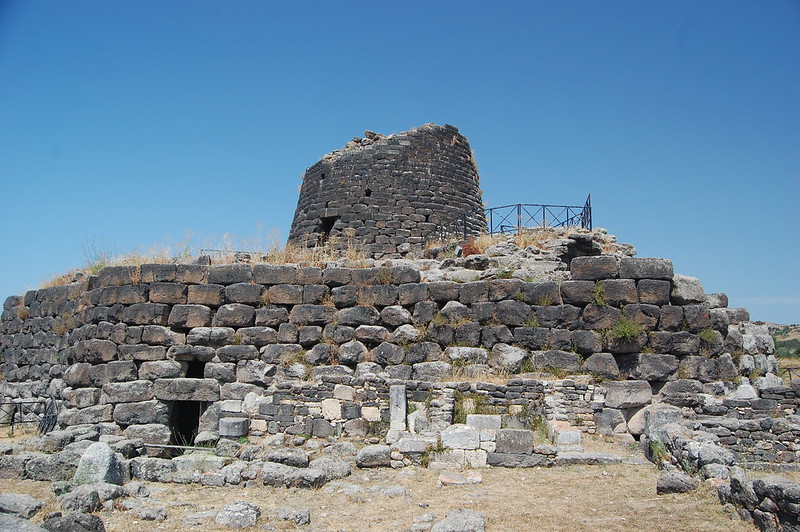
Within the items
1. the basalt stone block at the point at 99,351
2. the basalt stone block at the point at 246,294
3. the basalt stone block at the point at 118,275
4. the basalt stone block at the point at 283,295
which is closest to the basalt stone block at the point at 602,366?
the basalt stone block at the point at 283,295

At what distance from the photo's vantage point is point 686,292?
33.6ft

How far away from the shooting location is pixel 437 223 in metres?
16.7

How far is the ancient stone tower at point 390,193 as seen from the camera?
16.6 meters

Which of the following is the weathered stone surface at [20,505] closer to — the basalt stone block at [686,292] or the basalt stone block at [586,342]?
the basalt stone block at [586,342]

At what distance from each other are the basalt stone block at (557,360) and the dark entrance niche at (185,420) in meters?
5.02

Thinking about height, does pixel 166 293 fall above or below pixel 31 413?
above

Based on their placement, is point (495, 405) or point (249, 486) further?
point (495, 405)

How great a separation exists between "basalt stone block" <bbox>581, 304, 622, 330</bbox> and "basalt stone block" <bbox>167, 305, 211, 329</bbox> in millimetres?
5644

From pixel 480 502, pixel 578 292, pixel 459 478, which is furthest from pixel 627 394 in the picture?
pixel 480 502

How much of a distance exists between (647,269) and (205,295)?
6.59 meters

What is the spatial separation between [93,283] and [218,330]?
245cm

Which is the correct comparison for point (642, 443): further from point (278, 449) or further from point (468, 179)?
point (468, 179)

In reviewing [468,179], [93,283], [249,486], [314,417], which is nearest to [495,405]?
[314,417]

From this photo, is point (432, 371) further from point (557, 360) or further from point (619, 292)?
point (619, 292)
